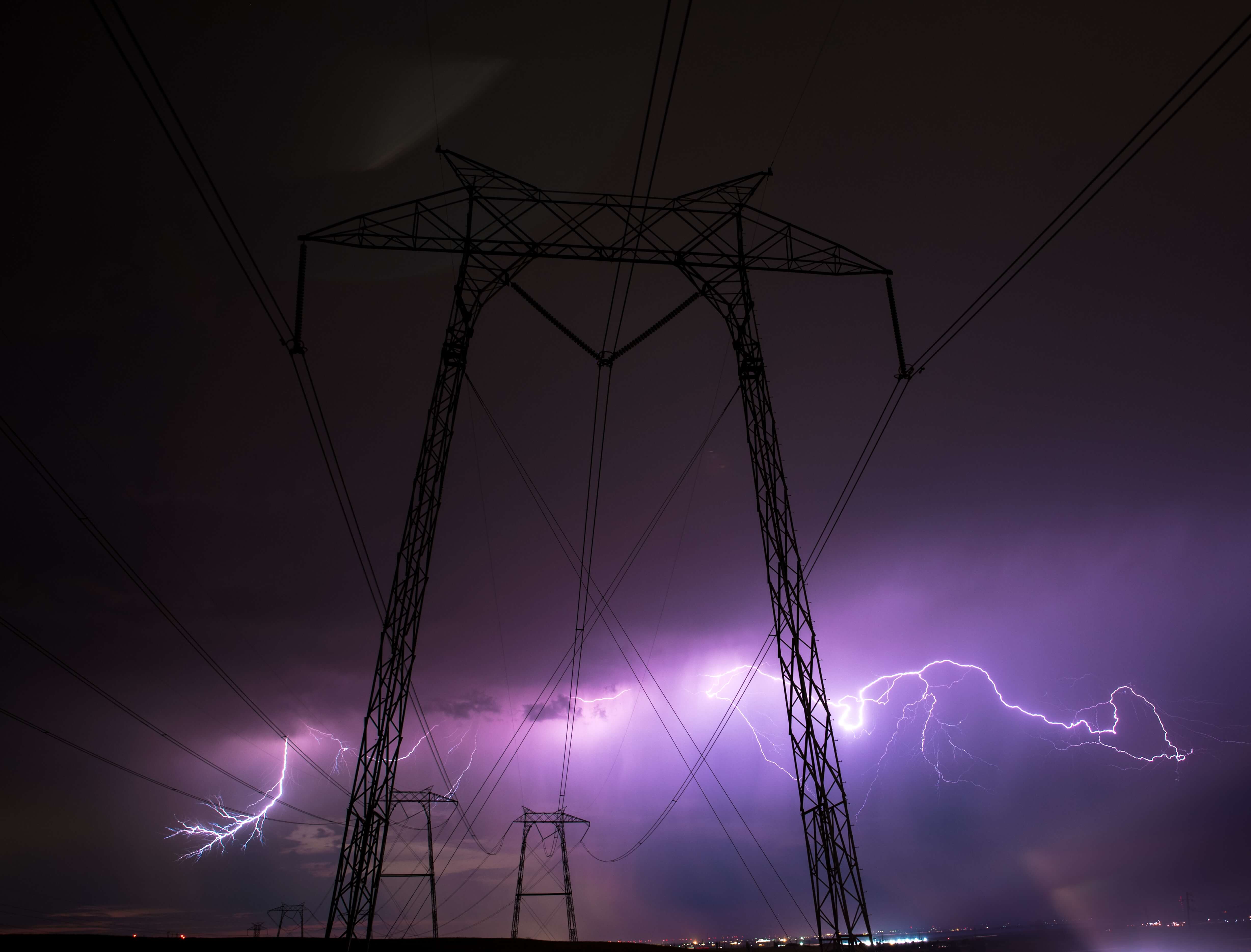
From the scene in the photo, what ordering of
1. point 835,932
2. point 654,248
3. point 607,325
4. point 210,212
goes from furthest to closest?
point 607,325 < point 654,248 < point 835,932 < point 210,212

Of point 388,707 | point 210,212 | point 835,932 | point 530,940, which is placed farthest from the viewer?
point 530,940

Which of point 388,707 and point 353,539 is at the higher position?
point 353,539

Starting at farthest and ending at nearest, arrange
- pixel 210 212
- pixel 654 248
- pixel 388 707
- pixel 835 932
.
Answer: pixel 654 248 → pixel 388 707 → pixel 835 932 → pixel 210 212

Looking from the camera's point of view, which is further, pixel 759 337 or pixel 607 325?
pixel 607 325

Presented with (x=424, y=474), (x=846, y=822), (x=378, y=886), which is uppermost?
(x=424, y=474)

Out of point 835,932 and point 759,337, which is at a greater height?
point 759,337

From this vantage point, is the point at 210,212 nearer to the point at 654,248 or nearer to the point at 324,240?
the point at 324,240

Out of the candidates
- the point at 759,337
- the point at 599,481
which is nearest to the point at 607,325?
the point at 759,337

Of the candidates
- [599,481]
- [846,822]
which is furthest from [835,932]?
[599,481]

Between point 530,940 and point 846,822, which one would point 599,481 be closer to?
point 846,822
